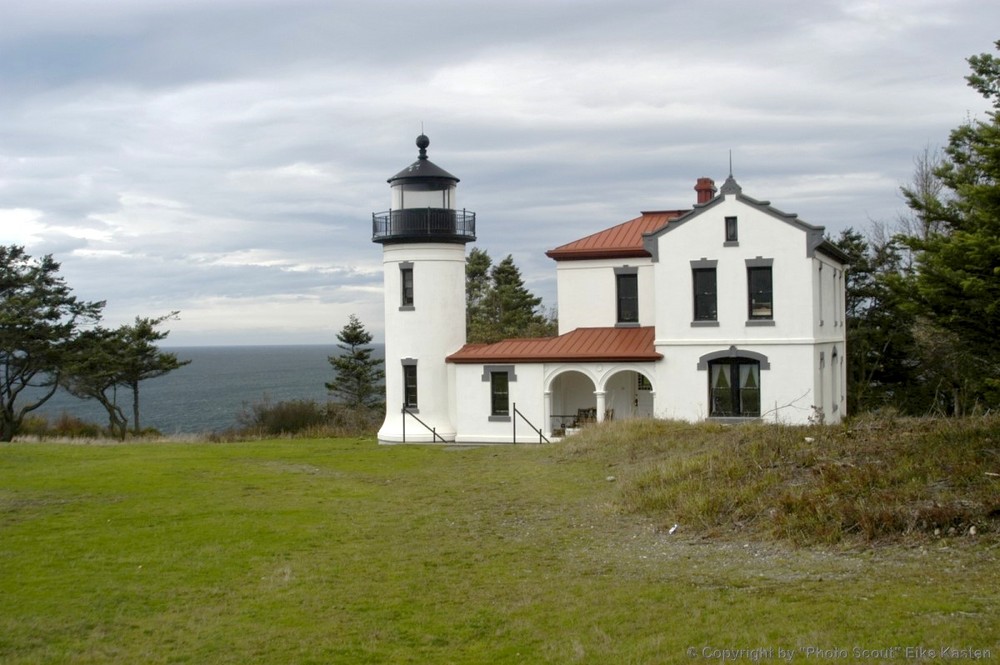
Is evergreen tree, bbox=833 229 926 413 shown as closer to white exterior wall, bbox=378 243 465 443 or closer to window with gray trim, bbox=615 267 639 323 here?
window with gray trim, bbox=615 267 639 323

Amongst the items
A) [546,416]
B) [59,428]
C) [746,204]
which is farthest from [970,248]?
[59,428]

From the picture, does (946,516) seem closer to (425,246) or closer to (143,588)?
(143,588)

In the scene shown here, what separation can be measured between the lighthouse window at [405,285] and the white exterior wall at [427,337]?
103 millimetres

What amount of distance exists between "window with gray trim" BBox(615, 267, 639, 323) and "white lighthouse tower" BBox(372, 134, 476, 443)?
427 cm

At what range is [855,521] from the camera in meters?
11.0

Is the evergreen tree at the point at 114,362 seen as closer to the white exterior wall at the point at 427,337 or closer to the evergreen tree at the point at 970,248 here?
the white exterior wall at the point at 427,337

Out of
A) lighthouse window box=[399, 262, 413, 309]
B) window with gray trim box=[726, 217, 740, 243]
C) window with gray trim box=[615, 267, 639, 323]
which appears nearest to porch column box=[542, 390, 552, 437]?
window with gray trim box=[615, 267, 639, 323]

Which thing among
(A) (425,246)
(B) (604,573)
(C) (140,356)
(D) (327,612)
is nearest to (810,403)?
(A) (425,246)

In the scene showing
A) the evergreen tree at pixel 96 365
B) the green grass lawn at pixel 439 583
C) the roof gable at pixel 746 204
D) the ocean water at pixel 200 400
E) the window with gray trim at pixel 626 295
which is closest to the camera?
the green grass lawn at pixel 439 583

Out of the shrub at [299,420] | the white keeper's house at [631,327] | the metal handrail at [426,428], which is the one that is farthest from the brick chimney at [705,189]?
the shrub at [299,420]

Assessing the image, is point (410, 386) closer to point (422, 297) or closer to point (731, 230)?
point (422, 297)

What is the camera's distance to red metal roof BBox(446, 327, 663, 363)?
87.1ft

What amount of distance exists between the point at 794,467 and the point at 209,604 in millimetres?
7941

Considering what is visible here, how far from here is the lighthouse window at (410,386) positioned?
28641 mm
